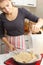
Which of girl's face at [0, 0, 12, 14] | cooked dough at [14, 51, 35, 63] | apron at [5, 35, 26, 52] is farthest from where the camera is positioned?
apron at [5, 35, 26, 52]

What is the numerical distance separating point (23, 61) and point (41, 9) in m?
1.20

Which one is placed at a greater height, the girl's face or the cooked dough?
the girl's face

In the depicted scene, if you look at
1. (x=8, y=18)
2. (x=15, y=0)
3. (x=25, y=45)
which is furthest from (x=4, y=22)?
(x=15, y=0)

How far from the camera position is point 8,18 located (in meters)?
1.46

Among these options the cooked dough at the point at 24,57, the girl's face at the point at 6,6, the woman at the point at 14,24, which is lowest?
the cooked dough at the point at 24,57

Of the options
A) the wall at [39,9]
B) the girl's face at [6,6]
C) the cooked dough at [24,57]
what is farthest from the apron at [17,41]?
the wall at [39,9]

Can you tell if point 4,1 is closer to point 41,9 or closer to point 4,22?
point 4,22

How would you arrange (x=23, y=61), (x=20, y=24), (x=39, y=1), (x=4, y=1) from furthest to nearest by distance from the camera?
(x=39, y=1) < (x=20, y=24) < (x=4, y=1) < (x=23, y=61)

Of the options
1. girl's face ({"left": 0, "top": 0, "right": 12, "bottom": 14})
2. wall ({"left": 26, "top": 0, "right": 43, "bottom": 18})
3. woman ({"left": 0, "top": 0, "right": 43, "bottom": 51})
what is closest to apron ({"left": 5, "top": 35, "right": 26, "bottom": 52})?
woman ({"left": 0, "top": 0, "right": 43, "bottom": 51})

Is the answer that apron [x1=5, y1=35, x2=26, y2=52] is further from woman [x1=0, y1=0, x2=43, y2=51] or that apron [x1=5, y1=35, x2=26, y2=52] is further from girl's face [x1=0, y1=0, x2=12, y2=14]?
girl's face [x1=0, y1=0, x2=12, y2=14]

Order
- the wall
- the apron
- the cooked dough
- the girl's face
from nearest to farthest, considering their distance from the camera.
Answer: the cooked dough < the girl's face < the apron < the wall

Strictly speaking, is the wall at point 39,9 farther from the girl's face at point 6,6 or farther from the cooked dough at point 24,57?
the cooked dough at point 24,57

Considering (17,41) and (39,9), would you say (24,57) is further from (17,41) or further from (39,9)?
(39,9)

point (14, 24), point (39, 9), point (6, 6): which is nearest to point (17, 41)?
point (14, 24)
